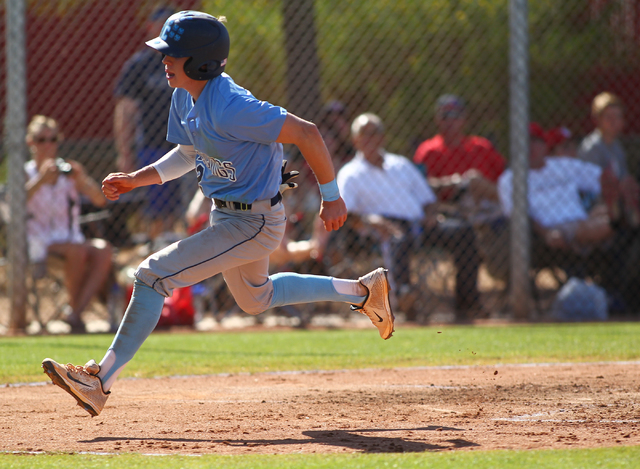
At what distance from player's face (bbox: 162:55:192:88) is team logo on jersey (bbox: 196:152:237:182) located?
33cm

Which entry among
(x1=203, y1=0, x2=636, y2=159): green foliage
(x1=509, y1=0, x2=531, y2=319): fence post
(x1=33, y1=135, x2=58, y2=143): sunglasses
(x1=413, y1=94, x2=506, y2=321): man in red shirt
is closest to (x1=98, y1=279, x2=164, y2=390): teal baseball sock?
(x1=33, y1=135, x2=58, y2=143): sunglasses

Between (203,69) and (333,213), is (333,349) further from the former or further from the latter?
(203,69)

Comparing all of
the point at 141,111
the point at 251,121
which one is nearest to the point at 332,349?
the point at 251,121

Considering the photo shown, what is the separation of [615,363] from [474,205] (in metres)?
3.18

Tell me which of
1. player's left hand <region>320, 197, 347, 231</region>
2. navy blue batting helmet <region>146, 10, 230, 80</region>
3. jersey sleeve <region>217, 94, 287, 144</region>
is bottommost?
player's left hand <region>320, 197, 347, 231</region>

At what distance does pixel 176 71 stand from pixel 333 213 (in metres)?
0.97

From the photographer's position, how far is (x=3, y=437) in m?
3.45

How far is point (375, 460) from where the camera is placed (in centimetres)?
294

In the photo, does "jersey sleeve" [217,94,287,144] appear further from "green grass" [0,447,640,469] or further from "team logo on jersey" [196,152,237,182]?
"green grass" [0,447,640,469]

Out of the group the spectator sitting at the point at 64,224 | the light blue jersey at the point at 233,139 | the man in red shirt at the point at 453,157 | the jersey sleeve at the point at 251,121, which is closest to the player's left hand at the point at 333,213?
the light blue jersey at the point at 233,139

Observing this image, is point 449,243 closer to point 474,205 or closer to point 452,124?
point 474,205

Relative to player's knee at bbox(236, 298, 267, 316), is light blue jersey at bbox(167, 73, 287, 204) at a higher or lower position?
higher

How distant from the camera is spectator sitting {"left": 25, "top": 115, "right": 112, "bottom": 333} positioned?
293 inches

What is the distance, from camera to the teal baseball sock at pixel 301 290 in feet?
14.1
